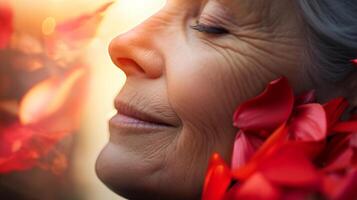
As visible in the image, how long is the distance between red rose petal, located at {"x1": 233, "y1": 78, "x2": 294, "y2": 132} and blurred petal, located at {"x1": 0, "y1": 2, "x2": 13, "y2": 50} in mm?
1096

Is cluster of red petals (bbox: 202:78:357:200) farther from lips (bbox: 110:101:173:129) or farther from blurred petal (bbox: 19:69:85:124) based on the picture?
blurred petal (bbox: 19:69:85:124)

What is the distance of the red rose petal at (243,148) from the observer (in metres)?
1.10

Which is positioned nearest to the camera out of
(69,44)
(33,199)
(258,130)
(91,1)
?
(258,130)

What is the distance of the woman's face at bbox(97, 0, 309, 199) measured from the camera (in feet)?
3.99

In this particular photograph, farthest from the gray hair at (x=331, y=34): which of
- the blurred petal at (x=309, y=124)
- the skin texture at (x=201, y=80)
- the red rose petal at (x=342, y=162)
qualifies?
the red rose petal at (x=342, y=162)

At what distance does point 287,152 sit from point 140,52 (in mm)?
412

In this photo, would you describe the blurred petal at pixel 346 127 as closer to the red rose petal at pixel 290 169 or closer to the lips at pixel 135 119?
the red rose petal at pixel 290 169

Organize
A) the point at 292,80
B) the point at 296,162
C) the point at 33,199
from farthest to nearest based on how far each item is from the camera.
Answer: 1. the point at 33,199
2. the point at 292,80
3. the point at 296,162

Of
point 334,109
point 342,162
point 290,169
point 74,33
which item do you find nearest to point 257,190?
point 290,169

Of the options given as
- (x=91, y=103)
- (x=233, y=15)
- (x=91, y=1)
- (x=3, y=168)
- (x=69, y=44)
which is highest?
(x=233, y=15)

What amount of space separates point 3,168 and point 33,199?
18 cm

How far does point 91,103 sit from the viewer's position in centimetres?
208

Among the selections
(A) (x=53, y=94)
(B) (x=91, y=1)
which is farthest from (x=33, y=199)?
(B) (x=91, y=1)

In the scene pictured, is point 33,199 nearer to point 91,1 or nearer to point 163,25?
point 91,1
